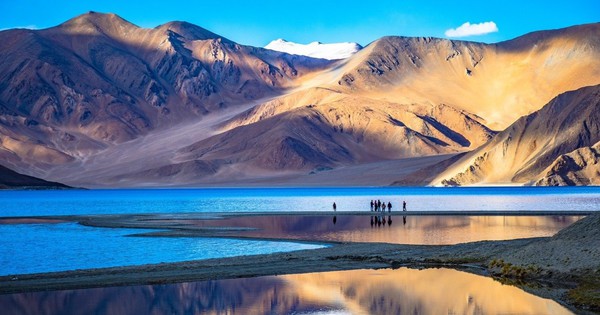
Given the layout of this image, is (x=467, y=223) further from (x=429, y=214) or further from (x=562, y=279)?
(x=562, y=279)

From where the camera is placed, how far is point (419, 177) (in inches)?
7707

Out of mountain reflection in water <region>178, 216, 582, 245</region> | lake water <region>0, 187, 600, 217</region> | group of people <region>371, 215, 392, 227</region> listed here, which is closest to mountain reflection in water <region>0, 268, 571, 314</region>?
mountain reflection in water <region>178, 216, 582, 245</region>

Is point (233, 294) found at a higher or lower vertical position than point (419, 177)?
lower

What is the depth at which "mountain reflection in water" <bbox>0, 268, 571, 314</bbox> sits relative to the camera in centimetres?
2466

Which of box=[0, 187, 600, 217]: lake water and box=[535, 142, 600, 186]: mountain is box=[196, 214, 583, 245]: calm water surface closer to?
box=[0, 187, 600, 217]: lake water

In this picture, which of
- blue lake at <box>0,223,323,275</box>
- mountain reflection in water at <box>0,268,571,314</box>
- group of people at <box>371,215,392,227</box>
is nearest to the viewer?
mountain reflection in water at <box>0,268,571,314</box>

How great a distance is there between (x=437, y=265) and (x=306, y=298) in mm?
8435

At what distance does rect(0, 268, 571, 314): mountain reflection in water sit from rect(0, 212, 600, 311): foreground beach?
97 centimetres

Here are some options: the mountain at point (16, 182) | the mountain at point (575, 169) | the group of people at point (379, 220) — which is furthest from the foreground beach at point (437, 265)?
the mountain at point (16, 182)

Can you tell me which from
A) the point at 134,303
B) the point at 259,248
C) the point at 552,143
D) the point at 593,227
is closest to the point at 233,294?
the point at 134,303

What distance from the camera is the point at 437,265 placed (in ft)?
109

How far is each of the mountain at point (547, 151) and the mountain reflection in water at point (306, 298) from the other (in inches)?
5057

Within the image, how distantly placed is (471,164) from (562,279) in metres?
154

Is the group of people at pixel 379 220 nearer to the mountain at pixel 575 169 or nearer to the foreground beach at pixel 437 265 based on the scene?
the foreground beach at pixel 437 265
